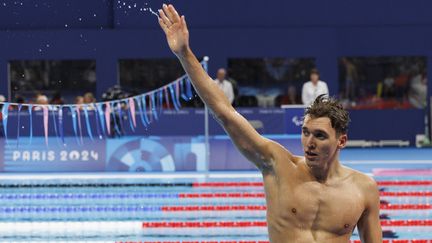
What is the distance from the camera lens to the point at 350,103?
16594 millimetres

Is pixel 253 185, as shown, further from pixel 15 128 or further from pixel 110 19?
pixel 110 19

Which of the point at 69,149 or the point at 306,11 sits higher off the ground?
the point at 306,11

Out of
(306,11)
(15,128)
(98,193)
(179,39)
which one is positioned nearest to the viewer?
(179,39)

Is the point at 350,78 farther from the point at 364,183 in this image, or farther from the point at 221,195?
the point at 364,183

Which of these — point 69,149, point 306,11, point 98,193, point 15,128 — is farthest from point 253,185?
point 306,11

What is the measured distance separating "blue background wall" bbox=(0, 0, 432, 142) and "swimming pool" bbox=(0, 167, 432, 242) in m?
5.57

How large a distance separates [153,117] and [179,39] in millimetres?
10263

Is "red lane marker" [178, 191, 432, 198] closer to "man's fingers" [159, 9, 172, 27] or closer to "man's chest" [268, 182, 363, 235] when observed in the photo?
"man's chest" [268, 182, 363, 235]

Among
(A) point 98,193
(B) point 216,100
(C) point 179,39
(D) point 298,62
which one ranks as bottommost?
(A) point 98,193

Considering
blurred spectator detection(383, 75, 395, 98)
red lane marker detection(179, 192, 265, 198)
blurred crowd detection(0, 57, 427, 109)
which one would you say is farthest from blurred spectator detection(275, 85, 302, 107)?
red lane marker detection(179, 192, 265, 198)

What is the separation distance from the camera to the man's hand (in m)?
2.73

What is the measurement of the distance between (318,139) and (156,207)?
19.8 feet

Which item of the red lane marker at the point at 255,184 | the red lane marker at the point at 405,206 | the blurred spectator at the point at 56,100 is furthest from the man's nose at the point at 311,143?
the blurred spectator at the point at 56,100

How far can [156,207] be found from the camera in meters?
8.57
